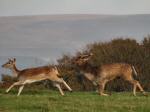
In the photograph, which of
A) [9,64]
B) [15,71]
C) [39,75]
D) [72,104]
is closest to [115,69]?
[39,75]

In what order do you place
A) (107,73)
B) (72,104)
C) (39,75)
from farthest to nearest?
1. (39,75)
2. (107,73)
3. (72,104)

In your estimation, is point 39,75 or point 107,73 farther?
point 39,75

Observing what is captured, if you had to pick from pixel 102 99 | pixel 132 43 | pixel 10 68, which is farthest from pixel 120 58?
pixel 102 99

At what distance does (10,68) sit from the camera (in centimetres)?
2917

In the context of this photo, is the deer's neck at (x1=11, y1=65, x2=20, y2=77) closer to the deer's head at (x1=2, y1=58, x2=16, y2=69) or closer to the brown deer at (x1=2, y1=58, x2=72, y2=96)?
the deer's head at (x1=2, y1=58, x2=16, y2=69)

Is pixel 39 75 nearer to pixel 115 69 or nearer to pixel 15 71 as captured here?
pixel 15 71

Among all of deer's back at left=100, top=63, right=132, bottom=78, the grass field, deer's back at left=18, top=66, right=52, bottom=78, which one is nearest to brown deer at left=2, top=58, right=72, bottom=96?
deer's back at left=18, top=66, right=52, bottom=78

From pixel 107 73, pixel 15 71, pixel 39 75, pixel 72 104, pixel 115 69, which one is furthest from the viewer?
pixel 15 71

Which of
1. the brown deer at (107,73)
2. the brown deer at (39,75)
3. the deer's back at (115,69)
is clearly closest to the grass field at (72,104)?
the brown deer at (107,73)

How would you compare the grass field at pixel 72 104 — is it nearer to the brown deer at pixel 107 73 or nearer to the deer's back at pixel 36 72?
the brown deer at pixel 107 73

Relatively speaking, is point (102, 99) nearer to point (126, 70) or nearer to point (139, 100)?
point (139, 100)

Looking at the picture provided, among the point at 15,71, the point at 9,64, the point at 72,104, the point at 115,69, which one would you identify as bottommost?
the point at 15,71

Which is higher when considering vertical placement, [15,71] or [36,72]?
[36,72]

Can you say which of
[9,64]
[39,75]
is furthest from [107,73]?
[9,64]
